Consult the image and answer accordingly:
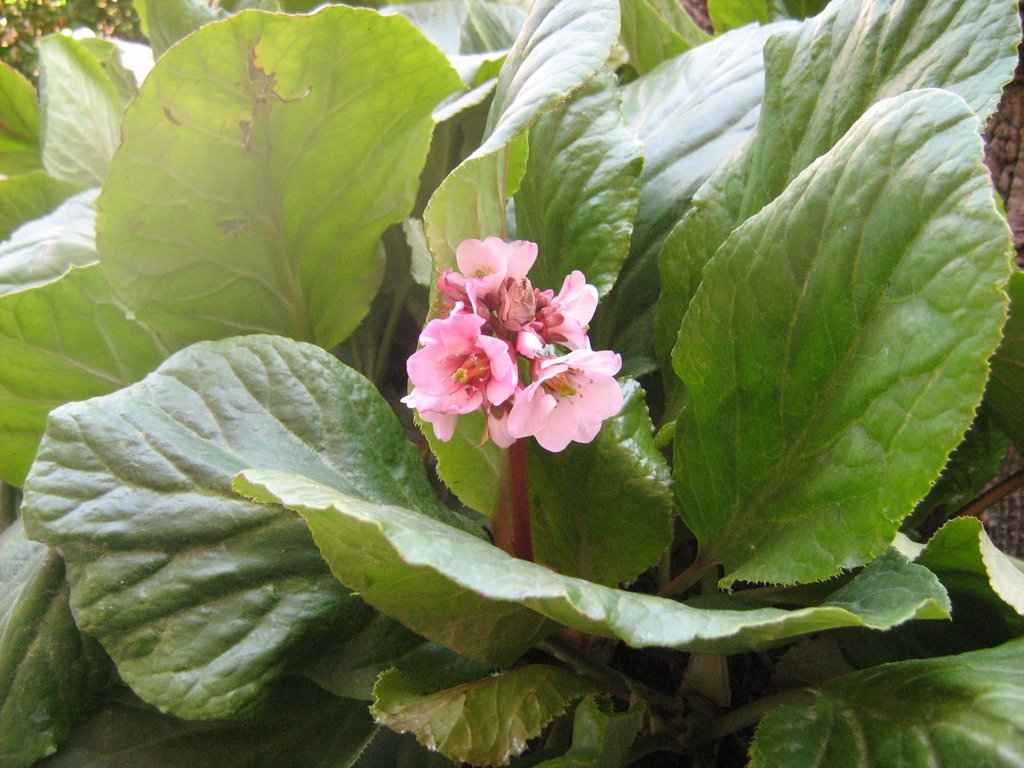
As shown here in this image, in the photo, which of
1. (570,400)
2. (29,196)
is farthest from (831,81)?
(29,196)

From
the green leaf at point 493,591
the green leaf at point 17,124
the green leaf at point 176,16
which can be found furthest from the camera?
the green leaf at point 17,124

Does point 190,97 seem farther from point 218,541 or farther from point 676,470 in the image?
point 676,470

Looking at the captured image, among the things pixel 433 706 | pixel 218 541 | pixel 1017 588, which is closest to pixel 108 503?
pixel 218 541

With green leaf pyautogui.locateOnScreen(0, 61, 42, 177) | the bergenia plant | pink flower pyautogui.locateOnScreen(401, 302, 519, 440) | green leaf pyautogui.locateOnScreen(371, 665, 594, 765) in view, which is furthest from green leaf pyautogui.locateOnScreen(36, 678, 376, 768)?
green leaf pyautogui.locateOnScreen(0, 61, 42, 177)

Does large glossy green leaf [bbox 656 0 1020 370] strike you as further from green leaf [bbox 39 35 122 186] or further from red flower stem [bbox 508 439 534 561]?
green leaf [bbox 39 35 122 186]

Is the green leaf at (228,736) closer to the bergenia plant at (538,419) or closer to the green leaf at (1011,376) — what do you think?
the bergenia plant at (538,419)

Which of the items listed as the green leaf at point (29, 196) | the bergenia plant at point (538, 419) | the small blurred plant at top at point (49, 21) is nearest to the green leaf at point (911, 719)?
the bergenia plant at point (538, 419)

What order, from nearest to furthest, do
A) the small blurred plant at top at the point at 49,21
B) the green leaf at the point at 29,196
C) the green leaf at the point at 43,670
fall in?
1. the green leaf at the point at 43,670
2. the green leaf at the point at 29,196
3. the small blurred plant at top at the point at 49,21
